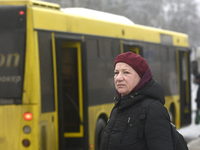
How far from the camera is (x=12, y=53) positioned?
6320 mm

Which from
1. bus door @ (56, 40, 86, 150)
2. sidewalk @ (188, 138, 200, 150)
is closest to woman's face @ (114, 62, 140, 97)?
bus door @ (56, 40, 86, 150)

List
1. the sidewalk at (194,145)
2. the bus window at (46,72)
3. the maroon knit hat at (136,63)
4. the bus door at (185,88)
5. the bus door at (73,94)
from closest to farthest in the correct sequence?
the maroon knit hat at (136,63) → the bus window at (46,72) → the bus door at (73,94) → the sidewalk at (194,145) → the bus door at (185,88)

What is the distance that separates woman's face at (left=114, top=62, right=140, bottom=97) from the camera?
3014 millimetres

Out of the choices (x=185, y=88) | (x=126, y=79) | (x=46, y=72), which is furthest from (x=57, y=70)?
(x=185, y=88)

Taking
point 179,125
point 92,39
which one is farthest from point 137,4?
point 92,39

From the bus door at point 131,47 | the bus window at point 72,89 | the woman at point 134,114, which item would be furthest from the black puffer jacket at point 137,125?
the bus door at point 131,47

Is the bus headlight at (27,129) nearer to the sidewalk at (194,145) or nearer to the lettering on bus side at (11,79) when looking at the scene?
the lettering on bus side at (11,79)

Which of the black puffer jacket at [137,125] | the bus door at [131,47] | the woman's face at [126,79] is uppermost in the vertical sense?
the bus door at [131,47]

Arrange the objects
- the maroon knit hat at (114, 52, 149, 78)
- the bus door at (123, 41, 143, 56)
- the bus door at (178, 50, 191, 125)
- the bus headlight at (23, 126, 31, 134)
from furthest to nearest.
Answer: the bus door at (178, 50, 191, 125) → the bus door at (123, 41, 143, 56) → the bus headlight at (23, 126, 31, 134) → the maroon knit hat at (114, 52, 149, 78)

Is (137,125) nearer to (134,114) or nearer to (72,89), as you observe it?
(134,114)

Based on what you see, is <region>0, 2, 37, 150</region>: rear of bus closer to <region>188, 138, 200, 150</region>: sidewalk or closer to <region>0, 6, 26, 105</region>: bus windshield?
<region>0, 6, 26, 105</region>: bus windshield

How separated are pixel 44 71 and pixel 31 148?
3.69 feet

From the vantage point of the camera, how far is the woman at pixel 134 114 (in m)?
2.74

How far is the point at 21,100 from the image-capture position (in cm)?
620
